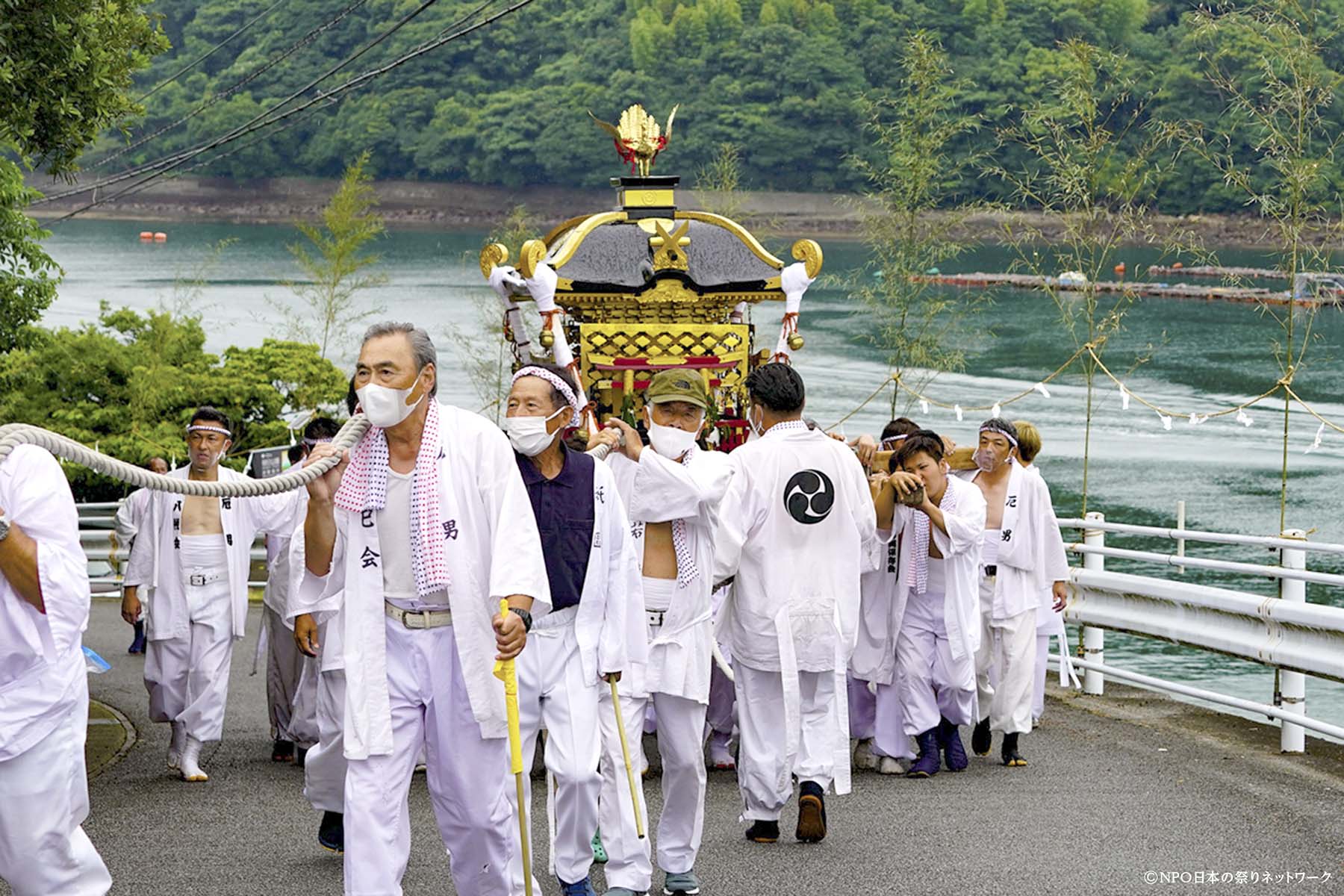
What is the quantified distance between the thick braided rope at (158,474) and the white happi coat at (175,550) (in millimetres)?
3643

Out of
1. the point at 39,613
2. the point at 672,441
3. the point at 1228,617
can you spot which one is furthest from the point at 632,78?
the point at 39,613

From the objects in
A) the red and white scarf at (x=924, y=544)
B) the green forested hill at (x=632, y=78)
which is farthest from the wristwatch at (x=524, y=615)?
the green forested hill at (x=632, y=78)

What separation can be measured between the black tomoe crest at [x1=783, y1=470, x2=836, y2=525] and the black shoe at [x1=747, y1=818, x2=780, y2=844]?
125 cm

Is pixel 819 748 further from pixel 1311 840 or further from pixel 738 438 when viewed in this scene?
pixel 738 438

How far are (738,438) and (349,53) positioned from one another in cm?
6671

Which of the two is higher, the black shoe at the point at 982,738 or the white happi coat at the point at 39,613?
the white happi coat at the point at 39,613

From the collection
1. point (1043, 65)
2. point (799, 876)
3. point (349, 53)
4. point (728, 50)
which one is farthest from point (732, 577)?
point (728, 50)

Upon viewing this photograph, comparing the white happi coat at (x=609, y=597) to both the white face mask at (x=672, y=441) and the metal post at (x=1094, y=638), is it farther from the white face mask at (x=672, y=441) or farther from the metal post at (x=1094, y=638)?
the metal post at (x=1094, y=638)

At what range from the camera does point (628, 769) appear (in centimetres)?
658

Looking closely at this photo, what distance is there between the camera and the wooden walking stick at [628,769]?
6375mm

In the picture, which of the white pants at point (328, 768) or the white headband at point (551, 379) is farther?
the white pants at point (328, 768)

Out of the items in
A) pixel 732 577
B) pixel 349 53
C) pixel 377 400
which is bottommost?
pixel 732 577

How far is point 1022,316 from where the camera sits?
6506 centimetres

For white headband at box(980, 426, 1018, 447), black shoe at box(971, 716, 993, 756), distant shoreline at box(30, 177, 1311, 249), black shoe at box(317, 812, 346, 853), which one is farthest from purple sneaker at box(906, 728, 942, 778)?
distant shoreline at box(30, 177, 1311, 249)
